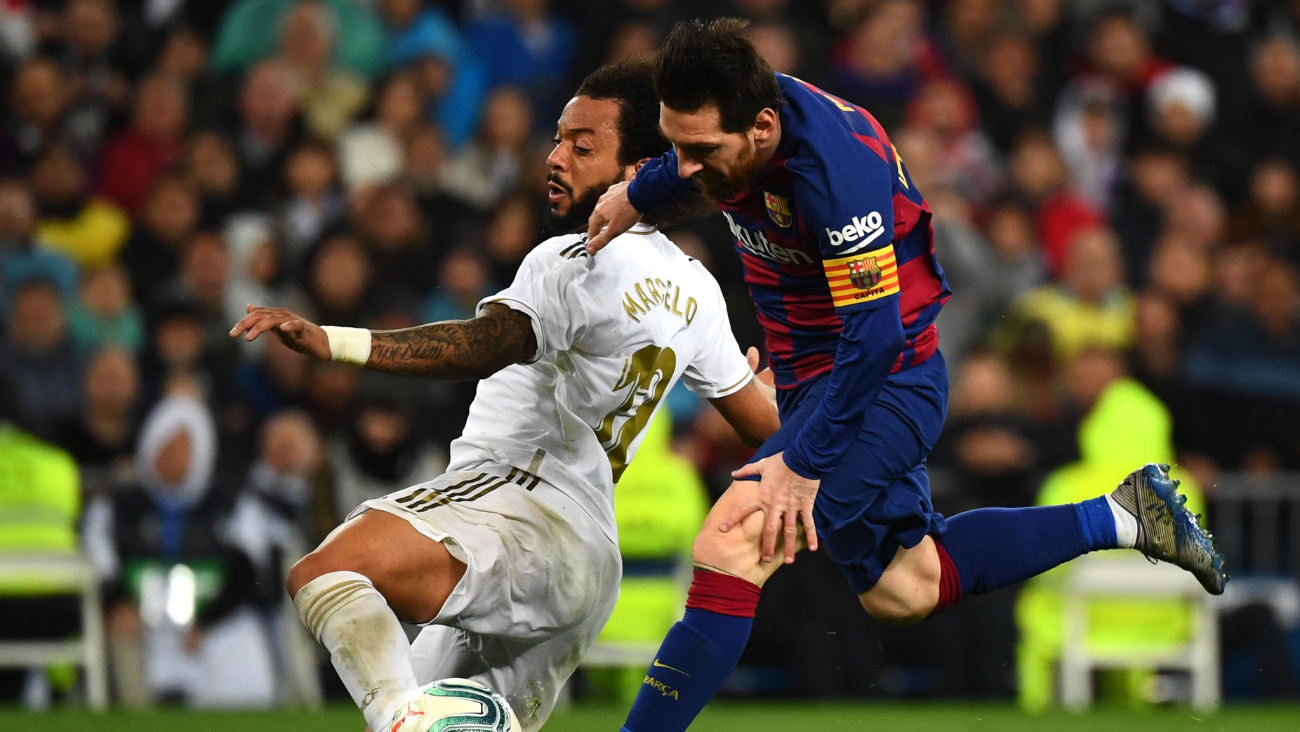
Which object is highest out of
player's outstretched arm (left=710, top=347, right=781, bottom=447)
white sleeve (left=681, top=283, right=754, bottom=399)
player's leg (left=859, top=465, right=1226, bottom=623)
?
white sleeve (left=681, top=283, right=754, bottom=399)

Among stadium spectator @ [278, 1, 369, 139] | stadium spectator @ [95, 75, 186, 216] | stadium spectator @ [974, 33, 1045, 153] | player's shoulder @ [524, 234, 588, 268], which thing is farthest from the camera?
stadium spectator @ [974, 33, 1045, 153]

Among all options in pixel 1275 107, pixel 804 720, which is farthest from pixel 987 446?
pixel 1275 107

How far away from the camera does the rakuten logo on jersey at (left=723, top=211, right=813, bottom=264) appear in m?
4.55

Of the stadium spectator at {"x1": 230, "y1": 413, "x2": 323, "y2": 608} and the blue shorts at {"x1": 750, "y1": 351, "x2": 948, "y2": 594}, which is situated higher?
the blue shorts at {"x1": 750, "y1": 351, "x2": 948, "y2": 594}

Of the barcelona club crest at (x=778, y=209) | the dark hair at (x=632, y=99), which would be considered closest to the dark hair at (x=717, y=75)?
the barcelona club crest at (x=778, y=209)

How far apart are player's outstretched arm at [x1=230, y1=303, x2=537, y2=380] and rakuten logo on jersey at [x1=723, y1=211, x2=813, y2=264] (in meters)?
0.72

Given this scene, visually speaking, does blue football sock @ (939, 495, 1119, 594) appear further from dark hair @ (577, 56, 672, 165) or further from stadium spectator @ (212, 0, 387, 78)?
stadium spectator @ (212, 0, 387, 78)

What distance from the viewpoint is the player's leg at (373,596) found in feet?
12.9

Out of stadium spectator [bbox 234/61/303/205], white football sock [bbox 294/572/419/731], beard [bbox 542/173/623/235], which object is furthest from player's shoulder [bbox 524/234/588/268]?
stadium spectator [bbox 234/61/303/205]

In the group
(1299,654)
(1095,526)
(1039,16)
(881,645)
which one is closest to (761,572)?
(1095,526)

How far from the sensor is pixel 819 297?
470cm

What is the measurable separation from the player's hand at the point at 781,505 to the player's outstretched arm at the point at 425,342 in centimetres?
71

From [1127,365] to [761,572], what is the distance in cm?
570

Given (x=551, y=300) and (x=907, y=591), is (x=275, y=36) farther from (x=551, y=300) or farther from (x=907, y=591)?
(x=907, y=591)
